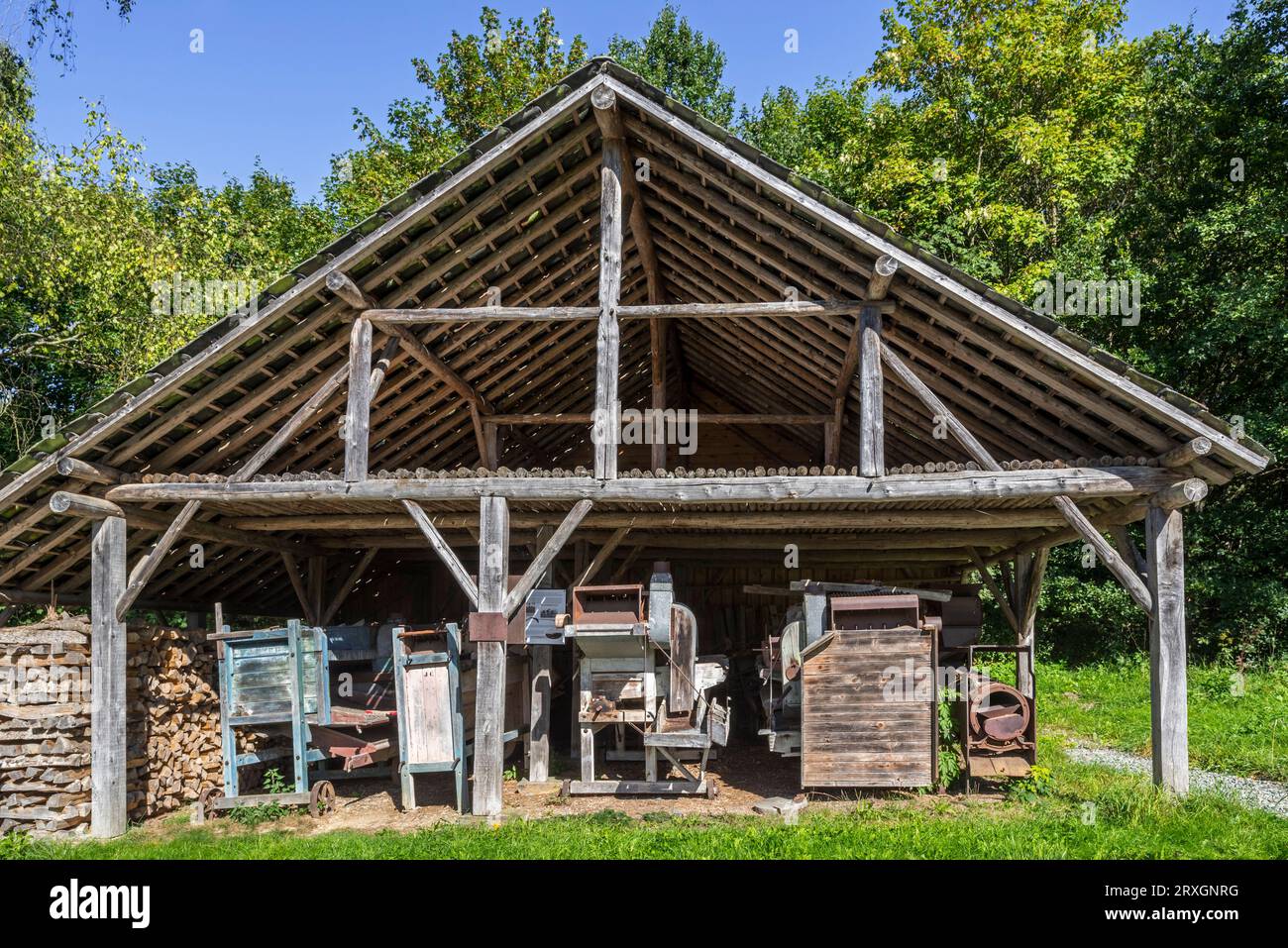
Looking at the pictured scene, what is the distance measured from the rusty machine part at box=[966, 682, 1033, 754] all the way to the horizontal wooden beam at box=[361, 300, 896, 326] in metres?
4.22

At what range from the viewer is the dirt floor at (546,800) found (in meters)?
9.55

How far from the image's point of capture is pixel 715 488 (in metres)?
9.30

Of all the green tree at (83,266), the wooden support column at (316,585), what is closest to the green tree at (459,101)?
the green tree at (83,266)

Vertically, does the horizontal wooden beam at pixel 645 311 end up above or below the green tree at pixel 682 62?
below

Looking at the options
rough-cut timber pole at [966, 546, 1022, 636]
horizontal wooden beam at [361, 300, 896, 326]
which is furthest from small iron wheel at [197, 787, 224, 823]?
rough-cut timber pole at [966, 546, 1022, 636]

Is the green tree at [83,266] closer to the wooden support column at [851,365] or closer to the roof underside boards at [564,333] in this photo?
the roof underside boards at [564,333]

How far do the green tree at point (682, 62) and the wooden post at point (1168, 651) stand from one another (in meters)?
28.8

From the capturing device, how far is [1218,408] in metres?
20.8

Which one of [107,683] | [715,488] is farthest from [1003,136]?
[107,683]

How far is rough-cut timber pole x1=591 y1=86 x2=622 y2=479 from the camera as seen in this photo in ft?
30.5

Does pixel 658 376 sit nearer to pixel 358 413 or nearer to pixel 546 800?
pixel 358 413

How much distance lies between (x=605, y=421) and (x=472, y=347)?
9.53ft

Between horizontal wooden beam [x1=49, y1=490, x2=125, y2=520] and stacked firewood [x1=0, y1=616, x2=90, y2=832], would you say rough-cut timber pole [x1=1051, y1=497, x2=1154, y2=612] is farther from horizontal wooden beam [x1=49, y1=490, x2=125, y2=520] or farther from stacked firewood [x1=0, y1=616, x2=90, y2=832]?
stacked firewood [x1=0, y1=616, x2=90, y2=832]
